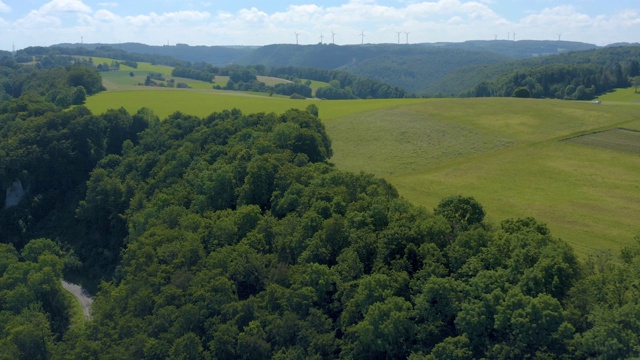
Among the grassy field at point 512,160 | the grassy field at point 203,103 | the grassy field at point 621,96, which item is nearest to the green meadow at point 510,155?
the grassy field at point 512,160

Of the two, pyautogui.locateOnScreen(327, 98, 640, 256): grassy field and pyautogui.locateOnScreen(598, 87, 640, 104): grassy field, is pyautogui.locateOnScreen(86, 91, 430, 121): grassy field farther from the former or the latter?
pyautogui.locateOnScreen(598, 87, 640, 104): grassy field

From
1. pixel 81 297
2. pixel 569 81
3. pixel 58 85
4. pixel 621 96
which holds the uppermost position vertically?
pixel 569 81

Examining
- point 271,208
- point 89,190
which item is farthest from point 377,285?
point 89,190

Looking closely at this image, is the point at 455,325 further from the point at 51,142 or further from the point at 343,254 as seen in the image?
the point at 51,142

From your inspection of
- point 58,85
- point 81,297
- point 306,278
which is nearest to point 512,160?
point 306,278

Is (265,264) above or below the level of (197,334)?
above

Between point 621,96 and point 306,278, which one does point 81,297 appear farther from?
point 621,96

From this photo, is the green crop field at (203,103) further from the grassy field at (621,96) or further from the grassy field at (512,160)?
the grassy field at (621,96)
